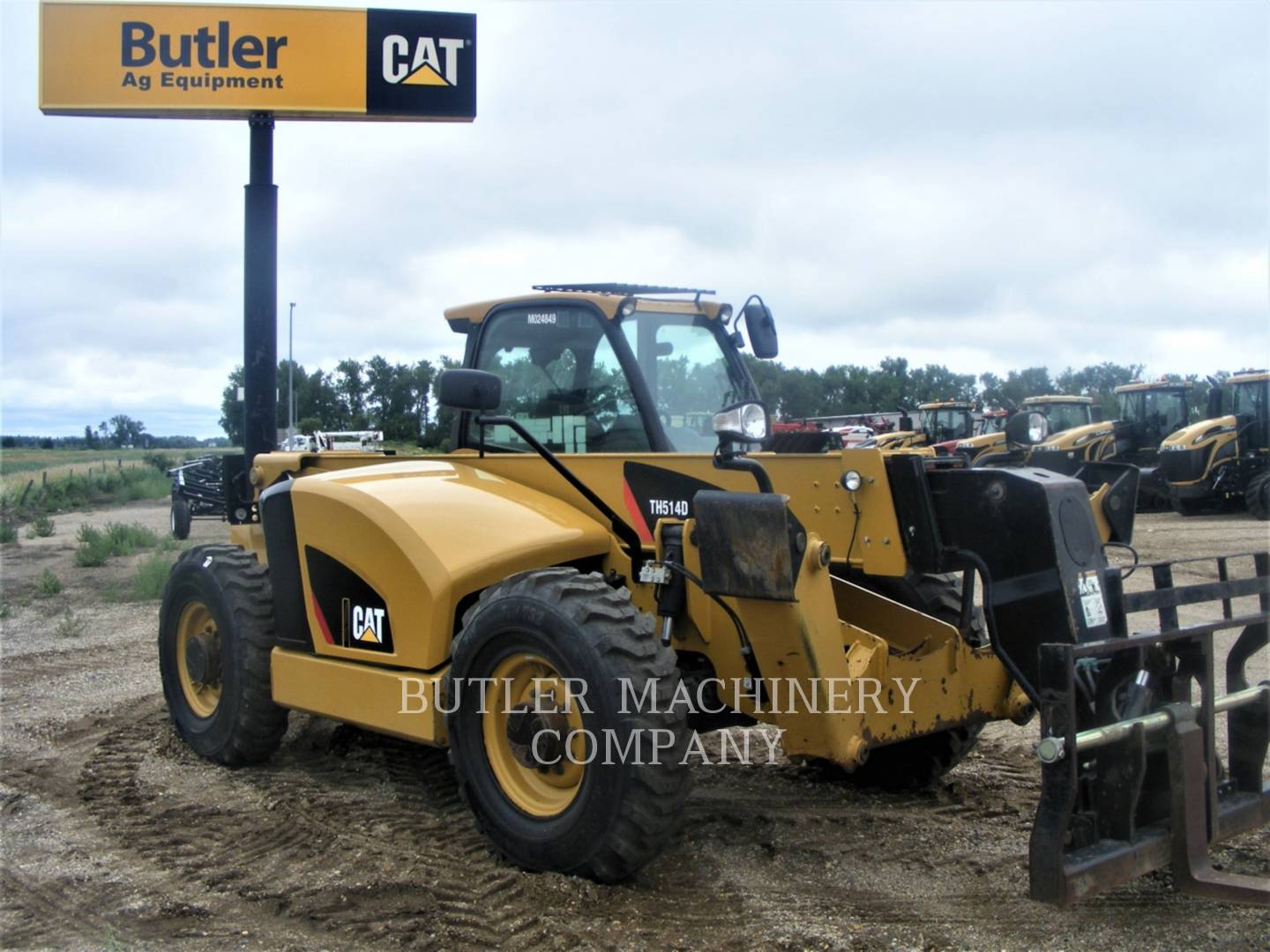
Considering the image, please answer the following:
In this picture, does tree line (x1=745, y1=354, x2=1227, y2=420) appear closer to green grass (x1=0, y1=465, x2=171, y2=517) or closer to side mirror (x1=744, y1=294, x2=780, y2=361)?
side mirror (x1=744, y1=294, x2=780, y2=361)

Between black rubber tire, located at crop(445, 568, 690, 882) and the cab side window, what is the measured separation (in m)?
1.17

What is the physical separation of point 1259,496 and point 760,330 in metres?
17.5

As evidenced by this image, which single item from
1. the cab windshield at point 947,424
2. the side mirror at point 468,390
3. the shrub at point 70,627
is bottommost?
the shrub at point 70,627

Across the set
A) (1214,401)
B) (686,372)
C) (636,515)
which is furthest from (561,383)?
(1214,401)

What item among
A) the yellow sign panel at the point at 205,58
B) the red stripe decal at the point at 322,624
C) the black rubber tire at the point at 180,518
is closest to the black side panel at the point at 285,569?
the red stripe decal at the point at 322,624

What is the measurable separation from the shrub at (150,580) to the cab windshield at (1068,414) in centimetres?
1968

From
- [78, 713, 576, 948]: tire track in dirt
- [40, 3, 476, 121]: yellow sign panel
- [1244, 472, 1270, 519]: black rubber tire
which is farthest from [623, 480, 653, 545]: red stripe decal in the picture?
[1244, 472, 1270, 519]: black rubber tire

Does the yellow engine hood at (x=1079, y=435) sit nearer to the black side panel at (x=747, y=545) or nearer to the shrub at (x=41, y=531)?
the shrub at (x=41, y=531)

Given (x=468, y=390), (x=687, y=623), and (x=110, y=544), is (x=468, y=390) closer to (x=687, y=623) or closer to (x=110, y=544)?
(x=687, y=623)

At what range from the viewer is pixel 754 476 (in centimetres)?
422

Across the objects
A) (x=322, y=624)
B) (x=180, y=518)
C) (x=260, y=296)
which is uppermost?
(x=260, y=296)

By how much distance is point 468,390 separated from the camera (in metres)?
4.79

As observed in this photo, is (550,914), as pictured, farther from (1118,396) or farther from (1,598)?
(1118,396)

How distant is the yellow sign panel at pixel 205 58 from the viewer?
38.8 ft
